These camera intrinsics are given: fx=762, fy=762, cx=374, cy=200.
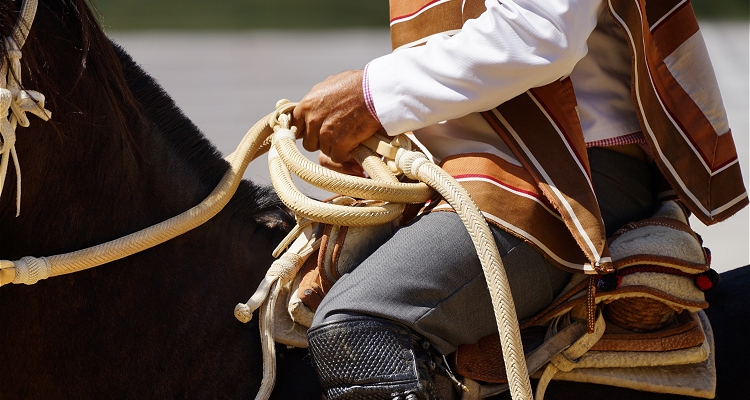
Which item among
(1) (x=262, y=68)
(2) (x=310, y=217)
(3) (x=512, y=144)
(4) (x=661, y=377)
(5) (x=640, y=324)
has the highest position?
(3) (x=512, y=144)

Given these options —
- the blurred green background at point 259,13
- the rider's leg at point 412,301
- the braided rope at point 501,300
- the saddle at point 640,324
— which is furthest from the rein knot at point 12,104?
the blurred green background at point 259,13

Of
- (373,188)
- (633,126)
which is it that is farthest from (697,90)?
(373,188)

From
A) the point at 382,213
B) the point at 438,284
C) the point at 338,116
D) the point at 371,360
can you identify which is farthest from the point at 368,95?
the point at 371,360

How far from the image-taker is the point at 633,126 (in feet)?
5.42

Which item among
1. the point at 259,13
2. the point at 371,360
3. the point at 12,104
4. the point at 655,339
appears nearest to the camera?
the point at 12,104

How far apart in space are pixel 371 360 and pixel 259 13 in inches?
434

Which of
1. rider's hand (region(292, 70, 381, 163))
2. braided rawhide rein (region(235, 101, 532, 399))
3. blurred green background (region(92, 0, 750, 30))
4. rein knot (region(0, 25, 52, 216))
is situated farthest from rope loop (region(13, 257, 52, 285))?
blurred green background (region(92, 0, 750, 30))

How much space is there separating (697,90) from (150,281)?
1221 mm

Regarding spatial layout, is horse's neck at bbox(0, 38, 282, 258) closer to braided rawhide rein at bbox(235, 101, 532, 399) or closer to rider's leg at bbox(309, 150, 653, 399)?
braided rawhide rein at bbox(235, 101, 532, 399)

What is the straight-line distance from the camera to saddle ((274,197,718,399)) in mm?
1554

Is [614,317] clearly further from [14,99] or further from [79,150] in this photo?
[14,99]

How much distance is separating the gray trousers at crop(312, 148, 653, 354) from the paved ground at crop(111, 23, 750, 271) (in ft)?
13.1

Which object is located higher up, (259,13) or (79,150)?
(79,150)

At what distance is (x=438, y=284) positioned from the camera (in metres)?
1.47
